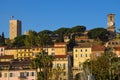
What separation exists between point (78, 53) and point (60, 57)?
9.14 m

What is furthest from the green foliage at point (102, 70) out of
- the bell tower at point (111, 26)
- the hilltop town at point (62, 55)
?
the bell tower at point (111, 26)

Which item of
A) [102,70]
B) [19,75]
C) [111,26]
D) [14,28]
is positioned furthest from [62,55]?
[14,28]

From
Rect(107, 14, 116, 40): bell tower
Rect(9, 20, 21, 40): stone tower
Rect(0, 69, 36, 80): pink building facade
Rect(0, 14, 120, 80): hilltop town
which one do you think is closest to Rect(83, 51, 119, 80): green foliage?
Rect(0, 14, 120, 80): hilltop town

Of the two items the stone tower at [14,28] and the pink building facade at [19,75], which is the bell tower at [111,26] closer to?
the stone tower at [14,28]

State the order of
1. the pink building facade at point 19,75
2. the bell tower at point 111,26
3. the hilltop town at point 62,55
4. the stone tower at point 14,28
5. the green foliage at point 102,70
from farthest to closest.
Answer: the stone tower at point 14,28 → the bell tower at point 111,26 → the pink building facade at point 19,75 → the hilltop town at point 62,55 → the green foliage at point 102,70

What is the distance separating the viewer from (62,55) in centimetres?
9869

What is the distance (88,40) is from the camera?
128 m

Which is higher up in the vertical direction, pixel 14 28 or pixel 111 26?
pixel 14 28

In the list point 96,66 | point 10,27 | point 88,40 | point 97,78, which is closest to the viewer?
point 97,78

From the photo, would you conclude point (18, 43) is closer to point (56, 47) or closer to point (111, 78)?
point (56, 47)

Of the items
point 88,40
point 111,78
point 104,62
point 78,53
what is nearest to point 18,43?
point 88,40

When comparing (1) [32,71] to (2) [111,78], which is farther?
(1) [32,71]

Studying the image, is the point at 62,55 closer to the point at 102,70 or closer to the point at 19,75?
the point at 19,75

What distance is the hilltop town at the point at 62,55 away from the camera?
67.1 metres
